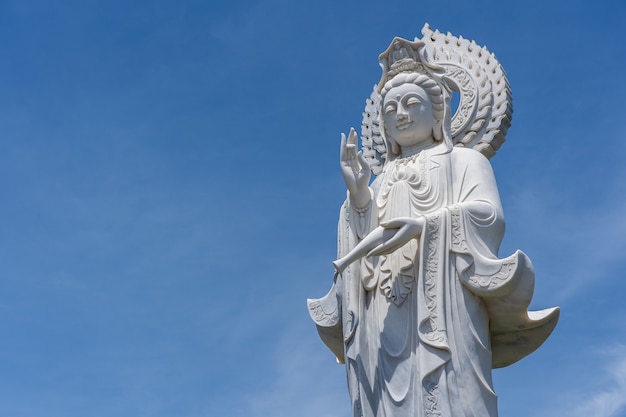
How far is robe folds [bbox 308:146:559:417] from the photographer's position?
8953 millimetres

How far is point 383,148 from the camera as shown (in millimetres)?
11109

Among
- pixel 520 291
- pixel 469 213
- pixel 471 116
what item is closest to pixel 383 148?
pixel 471 116

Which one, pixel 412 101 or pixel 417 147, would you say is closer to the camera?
pixel 412 101

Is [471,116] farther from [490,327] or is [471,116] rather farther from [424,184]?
[490,327]

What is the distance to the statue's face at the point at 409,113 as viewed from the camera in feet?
33.1

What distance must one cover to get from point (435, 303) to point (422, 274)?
298 mm

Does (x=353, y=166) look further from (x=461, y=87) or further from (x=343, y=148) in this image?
(x=461, y=87)

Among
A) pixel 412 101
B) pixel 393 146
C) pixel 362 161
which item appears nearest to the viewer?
pixel 362 161

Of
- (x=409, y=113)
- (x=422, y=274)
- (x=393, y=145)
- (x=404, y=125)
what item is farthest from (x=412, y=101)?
(x=422, y=274)

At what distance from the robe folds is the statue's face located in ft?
0.75

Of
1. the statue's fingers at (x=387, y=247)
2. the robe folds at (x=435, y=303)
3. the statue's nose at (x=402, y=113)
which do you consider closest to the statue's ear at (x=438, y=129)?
the robe folds at (x=435, y=303)

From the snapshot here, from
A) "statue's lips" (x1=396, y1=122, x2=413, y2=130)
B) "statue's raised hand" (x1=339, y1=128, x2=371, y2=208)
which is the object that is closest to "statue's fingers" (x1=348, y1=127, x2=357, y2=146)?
"statue's raised hand" (x1=339, y1=128, x2=371, y2=208)

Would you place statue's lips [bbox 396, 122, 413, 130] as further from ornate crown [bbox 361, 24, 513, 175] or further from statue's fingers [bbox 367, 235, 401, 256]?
statue's fingers [bbox 367, 235, 401, 256]

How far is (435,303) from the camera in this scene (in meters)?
9.13
